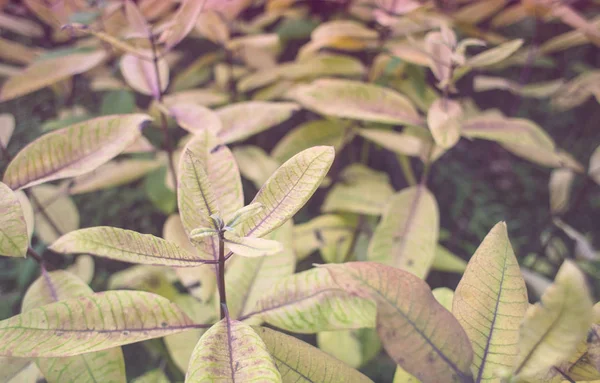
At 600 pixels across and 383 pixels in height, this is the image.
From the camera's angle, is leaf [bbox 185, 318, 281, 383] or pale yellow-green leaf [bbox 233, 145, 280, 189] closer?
leaf [bbox 185, 318, 281, 383]

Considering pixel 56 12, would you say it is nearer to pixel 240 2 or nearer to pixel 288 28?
pixel 240 2

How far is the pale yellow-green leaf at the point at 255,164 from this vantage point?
1084 millimetres

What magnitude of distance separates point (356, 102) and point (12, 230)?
0.70 m

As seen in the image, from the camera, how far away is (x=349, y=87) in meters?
0.97

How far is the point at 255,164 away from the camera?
1.13 metres

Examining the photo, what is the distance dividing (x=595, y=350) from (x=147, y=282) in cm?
84

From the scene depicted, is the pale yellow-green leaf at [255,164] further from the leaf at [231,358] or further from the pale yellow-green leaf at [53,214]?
the leaf at [231,358]

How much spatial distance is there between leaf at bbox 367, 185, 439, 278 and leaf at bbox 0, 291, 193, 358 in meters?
0.43

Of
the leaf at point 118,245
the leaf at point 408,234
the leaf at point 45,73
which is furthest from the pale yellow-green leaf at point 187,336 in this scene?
the leaf at point 45,73

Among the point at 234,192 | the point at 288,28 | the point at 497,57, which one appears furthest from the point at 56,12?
the point at 497,57

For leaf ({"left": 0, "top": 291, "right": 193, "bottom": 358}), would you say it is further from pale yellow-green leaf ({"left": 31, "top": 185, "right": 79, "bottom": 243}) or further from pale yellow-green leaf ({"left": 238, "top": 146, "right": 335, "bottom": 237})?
pale yellow-green leaf ({"left": 31, "top": 185, "right": 79, "bottom": 243})

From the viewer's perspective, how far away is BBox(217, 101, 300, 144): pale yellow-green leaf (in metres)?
0.90

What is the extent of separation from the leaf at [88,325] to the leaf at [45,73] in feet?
2.34

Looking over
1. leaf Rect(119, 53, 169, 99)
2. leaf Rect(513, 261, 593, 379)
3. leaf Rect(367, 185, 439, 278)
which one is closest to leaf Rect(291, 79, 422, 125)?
leaf Rect(367, 185, 439, 278)
